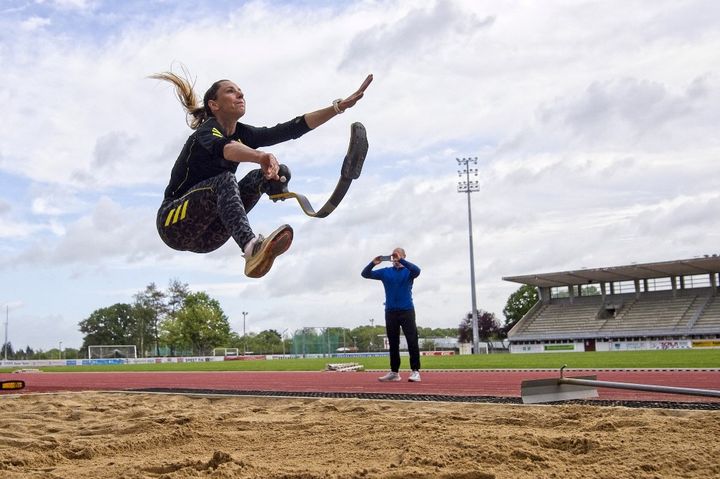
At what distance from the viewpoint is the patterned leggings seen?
12.5 ft

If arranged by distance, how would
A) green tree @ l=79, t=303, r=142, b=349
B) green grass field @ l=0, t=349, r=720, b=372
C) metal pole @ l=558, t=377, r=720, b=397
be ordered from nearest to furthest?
metal pole @ l=558, t=377, r=720, b=397
green grass field @ l=0, t=349, r=720, b=372
green tree @ l=79, t=303, r=142, b=349

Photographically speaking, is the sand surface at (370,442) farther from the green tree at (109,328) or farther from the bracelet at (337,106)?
the green tree at (109,328)

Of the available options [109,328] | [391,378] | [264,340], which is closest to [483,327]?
[264,340]

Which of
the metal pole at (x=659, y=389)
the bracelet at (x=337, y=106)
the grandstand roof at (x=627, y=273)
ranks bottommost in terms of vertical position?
the metal pole at (x=659, y=389)

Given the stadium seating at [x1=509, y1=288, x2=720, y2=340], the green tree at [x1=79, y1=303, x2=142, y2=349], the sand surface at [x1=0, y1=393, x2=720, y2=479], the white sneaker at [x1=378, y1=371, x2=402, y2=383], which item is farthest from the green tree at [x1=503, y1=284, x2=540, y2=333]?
the sand surface at [x1=0, y1=393, x2=720, y2=479]

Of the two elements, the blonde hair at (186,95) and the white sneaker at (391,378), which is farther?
the white sneaker at (391,378)

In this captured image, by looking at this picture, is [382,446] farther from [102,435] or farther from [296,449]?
[102,435]

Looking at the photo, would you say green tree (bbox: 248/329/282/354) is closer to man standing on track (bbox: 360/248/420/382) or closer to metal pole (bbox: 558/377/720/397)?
man standing on track (bbox: 360/248/420/382)

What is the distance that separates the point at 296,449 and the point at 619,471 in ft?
7.07

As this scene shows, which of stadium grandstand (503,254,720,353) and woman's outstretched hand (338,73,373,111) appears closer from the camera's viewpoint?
woman's outstretched hand (338,73,373,111)

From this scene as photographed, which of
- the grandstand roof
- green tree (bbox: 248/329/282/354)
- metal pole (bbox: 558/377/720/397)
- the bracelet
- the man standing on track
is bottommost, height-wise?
green tree (bbox: 248/329/282/354)

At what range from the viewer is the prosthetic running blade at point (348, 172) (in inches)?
142

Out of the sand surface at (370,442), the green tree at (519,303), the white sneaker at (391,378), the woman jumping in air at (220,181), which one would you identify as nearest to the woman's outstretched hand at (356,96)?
the woman jumping in air at (220,181)

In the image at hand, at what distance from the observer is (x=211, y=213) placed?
13.2 feet
